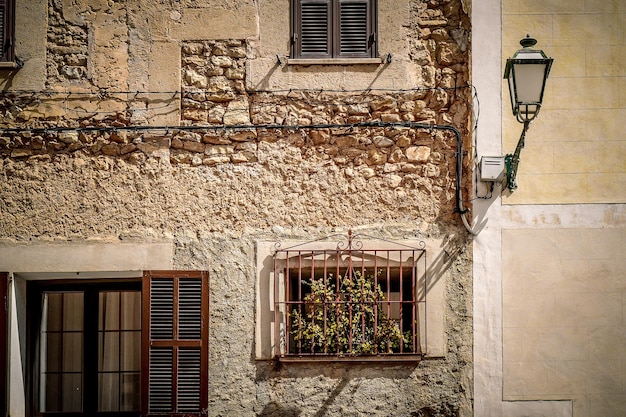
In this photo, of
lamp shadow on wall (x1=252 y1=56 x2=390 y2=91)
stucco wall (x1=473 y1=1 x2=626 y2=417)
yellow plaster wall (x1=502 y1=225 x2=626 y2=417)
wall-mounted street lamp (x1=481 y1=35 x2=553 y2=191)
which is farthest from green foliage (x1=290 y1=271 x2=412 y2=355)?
wall-mounted street lamp (x1=481 y1=35 x2=553 y2=191)

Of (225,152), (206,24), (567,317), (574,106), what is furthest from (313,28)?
(567,317)

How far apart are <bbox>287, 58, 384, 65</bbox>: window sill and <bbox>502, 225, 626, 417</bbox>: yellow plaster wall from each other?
5.99ft

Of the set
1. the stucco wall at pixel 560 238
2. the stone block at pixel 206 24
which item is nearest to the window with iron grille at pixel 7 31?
the stone block at pixel 206 24

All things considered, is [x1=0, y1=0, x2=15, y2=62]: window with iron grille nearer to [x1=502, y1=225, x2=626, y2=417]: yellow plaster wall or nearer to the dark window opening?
the dark window opening

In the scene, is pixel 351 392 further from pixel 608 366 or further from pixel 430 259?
pixel 608 366

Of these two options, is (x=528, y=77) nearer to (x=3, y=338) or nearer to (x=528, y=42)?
(x=528, y=42)

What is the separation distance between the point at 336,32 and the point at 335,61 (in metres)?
0.28

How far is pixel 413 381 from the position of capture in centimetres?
649

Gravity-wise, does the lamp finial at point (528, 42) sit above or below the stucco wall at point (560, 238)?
above

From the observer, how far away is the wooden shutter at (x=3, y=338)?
21.5 ft

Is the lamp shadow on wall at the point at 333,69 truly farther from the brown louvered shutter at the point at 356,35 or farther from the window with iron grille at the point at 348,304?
the window with iron grille at the point at 348,304

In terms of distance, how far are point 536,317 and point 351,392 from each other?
1.62 m

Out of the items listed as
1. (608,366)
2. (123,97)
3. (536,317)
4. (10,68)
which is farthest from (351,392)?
(10,68)

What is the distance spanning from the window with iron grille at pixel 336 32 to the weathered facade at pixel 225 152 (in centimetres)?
9
